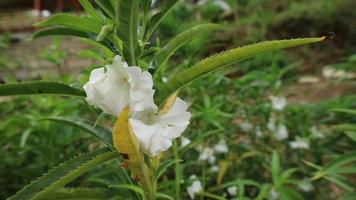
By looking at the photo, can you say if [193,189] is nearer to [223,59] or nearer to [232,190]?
[232,190]

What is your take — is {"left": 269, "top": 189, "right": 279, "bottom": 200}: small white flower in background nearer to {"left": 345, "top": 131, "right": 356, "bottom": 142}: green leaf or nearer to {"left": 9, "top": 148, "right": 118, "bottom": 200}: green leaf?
{"left": 345, "top": 131, "right": 356, "bottom": 142}: green leaf

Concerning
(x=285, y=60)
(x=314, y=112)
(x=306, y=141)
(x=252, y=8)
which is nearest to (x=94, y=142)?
(x=306, y=141)

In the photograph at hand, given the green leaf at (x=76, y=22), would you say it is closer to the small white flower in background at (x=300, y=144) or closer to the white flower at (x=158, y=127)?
the white flower at (x=158, y=127)

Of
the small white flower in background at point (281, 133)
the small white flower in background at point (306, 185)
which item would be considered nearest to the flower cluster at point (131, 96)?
the small white flower in background at point (306, 185)

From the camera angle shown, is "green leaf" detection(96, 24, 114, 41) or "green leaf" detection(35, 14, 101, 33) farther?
"green leaf" detection(35, 14, 101, 33)

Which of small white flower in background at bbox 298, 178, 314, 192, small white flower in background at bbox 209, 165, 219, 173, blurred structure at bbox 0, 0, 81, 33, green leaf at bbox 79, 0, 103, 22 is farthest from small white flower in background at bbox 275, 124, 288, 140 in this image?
blurred structure at bbox 0, 0, 81, 33

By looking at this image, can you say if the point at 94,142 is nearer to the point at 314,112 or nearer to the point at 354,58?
the point at 314,112
